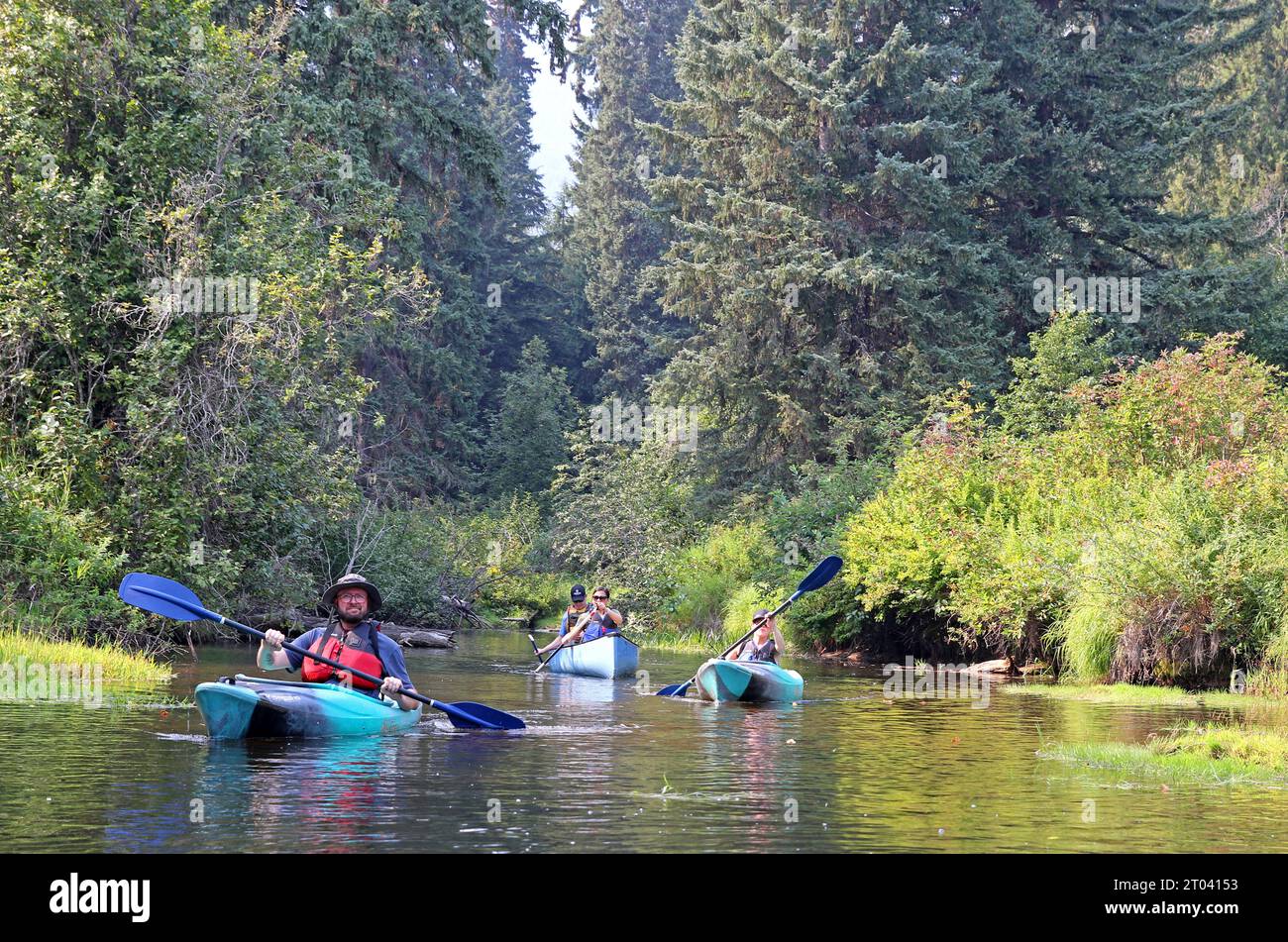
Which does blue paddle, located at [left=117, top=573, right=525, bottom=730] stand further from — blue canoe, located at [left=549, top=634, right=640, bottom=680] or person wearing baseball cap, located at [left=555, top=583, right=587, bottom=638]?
person wearing baseball cap, located at [left=555, top=583, right=587, bottom=638]

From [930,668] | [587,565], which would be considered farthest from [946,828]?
[587,565]

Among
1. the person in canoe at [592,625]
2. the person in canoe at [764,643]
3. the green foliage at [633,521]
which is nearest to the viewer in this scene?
the person in canoe at [764,643]

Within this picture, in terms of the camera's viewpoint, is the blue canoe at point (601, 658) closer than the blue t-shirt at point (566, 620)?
Yes

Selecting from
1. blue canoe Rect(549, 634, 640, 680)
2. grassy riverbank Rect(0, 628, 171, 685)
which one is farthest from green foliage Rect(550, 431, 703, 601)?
grassy riverbank Rect(0, 628, 171, 685)

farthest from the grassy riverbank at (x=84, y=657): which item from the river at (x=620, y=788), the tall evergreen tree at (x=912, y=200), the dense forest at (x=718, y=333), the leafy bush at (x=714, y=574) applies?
the tall evergreen tree at (x=912, y=200)

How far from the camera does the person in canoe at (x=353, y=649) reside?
14.5 meters

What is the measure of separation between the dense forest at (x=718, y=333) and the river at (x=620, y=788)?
14.0ft

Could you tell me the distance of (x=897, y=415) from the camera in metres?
35.8

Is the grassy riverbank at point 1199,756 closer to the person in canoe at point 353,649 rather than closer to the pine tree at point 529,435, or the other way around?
the person in canoe at point 353,649

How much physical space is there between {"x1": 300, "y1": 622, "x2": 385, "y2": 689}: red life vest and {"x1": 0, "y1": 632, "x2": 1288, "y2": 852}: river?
2.42ft

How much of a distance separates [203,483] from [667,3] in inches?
2213
